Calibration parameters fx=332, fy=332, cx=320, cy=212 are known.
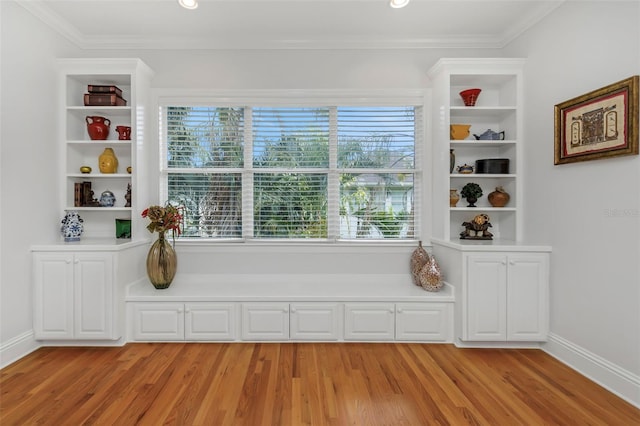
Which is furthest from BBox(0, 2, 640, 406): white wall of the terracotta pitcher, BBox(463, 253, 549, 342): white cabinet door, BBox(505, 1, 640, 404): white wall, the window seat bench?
the window seat bench

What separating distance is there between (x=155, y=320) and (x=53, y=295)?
836mm

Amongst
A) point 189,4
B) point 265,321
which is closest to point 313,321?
point 265,321

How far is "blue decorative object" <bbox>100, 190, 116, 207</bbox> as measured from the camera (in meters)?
3.27

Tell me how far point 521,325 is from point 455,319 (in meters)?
0.51

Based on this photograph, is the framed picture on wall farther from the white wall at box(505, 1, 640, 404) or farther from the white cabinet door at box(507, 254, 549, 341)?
the white cabinet door at box(507, 254, 549, 341)

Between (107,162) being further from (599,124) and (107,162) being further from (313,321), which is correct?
(599,124)

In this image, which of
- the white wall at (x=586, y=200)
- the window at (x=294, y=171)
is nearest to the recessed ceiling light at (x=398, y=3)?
the window at (x=294, y=171)

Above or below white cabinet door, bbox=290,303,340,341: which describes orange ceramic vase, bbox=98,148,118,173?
above

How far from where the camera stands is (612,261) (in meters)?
2.24

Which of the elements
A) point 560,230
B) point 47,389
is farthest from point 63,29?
point 560,230

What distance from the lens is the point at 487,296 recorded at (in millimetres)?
2789

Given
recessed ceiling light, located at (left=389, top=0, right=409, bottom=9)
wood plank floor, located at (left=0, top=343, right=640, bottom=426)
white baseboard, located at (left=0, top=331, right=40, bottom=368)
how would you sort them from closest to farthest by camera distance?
wood plank floor, located at (left=0, top=343, right=640, bottom=426), white baseboard, located at (left=0, top=331, right=40, bottom=368), recessed ceiling light, located at (left=389, top=0, right=409, bottom=9)

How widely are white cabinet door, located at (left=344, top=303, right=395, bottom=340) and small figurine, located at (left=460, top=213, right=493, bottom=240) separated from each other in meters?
1.12

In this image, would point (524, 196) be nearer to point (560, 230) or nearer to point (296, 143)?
point (560, 230)
